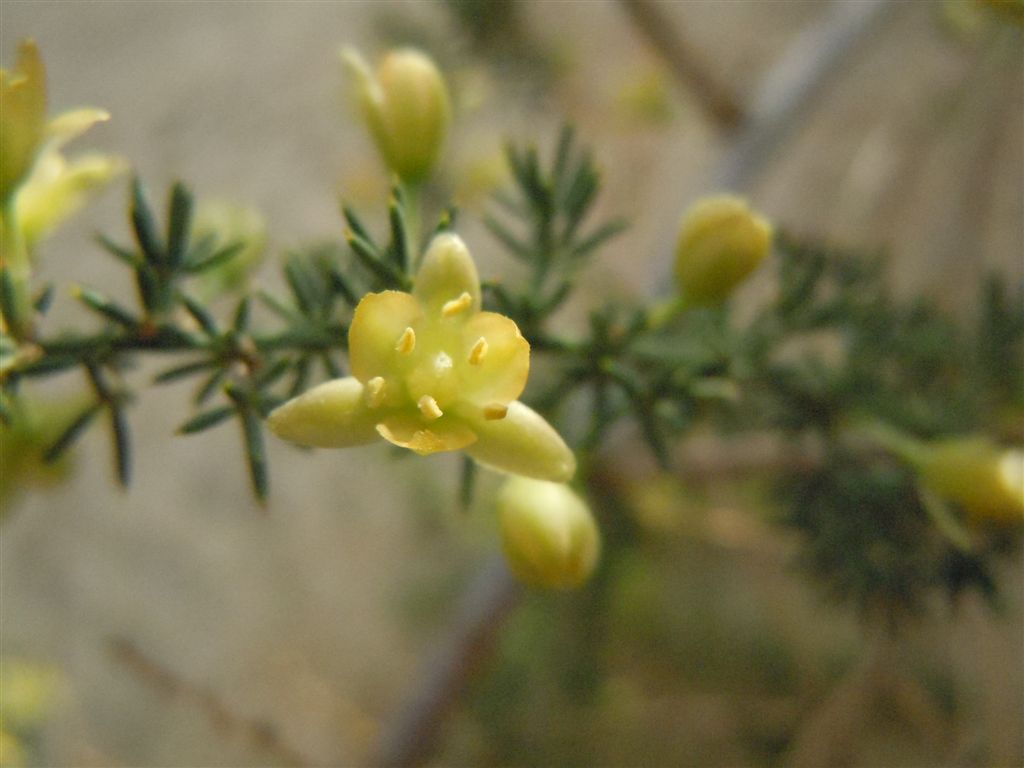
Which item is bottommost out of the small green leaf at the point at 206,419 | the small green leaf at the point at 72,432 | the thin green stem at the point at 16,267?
the small green leaf at the point at 72,432

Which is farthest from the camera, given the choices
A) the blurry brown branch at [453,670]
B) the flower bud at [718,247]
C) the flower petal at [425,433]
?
the blurry brown branch at [453,670]

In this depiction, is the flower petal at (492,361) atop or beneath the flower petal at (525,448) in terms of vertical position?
atop

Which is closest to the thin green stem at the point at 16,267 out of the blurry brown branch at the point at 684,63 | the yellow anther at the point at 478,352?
the yellow anther at the point at 478,352

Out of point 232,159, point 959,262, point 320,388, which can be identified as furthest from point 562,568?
point 232,159

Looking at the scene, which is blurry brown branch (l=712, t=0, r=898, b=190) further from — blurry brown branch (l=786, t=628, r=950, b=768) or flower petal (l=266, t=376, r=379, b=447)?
flower petal (l=266, t=376, r=379, b=447)

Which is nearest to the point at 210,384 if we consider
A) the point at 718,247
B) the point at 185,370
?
the point at 185,370

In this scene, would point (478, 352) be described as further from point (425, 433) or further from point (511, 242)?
point (511, 242)

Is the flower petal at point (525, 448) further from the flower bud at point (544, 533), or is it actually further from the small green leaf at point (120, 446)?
the small green leaf at point (120, 446)

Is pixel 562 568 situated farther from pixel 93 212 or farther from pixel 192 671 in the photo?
pixel 93 212
